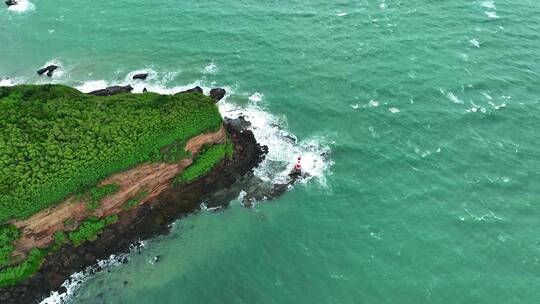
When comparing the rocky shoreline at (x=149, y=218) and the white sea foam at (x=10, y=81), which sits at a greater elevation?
the white sea foam at (x=10, y=81)

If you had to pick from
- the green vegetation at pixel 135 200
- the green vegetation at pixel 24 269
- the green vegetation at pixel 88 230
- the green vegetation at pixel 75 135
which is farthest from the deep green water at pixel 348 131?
the green vegetation at pixel 75 135

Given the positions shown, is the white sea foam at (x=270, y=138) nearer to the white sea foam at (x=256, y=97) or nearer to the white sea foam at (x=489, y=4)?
the white sea foam at (x=256, y=97)

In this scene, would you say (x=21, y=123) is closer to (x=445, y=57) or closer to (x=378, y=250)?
(x=378, y=250)

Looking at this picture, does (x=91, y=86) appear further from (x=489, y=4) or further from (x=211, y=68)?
(x=489, y=4)

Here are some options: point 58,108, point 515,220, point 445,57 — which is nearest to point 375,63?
point 445,57

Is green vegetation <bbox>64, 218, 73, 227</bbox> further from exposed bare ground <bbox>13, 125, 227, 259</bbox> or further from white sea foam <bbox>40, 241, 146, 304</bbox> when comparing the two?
white sea foam <bbox>40, 241, 146, 304</bbox>
